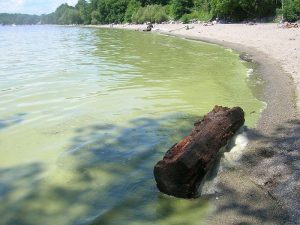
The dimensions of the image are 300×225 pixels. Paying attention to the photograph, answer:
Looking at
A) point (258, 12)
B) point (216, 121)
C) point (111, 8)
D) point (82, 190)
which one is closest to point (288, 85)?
point (216, 121)

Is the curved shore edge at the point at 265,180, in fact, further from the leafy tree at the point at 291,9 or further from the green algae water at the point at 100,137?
the leafy tree at the point at 291,9

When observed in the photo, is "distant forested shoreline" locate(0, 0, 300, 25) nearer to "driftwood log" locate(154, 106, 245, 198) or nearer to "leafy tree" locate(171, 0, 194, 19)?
"leafy tree" locate(171, 0, 194, 19)

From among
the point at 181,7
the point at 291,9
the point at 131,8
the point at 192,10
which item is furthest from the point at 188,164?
the point at 131,8

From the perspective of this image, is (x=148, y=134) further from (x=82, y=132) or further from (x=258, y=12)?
(x=258, y=12)

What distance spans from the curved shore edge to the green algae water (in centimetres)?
35

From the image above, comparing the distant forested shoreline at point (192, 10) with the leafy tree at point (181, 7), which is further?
the leafy tree at point (181, 7)

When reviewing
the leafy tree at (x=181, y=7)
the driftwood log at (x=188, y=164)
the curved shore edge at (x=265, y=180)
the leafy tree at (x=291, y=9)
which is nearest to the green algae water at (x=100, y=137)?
the driftwood log at (x=188, y=164)

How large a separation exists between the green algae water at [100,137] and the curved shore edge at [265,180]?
0.35 metres

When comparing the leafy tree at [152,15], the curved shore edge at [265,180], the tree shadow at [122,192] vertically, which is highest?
the leafy tree at [152,15]

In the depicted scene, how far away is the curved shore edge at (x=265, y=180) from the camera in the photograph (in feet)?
15.1

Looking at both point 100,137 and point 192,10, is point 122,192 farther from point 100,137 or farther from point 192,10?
point 192,10

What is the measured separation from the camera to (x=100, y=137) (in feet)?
25.2

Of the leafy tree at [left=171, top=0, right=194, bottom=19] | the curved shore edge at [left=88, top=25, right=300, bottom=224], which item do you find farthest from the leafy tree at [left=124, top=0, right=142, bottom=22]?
the curved shore edge at [left=88, top=25, right=300, bottom=224]

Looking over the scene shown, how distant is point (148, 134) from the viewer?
779 cm
